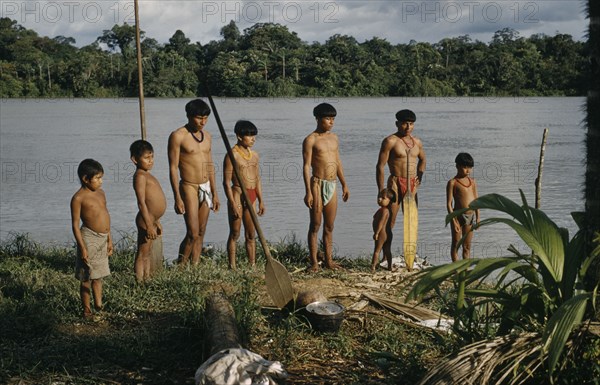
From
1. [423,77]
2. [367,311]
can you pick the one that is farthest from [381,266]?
[423,77]

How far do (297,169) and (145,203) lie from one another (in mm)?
12537

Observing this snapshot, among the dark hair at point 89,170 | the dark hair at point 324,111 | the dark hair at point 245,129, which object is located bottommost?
the dark hair at point 89,170

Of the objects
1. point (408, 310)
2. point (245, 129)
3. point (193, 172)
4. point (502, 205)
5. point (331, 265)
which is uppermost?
point (245, 129)

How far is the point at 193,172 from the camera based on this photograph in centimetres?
730

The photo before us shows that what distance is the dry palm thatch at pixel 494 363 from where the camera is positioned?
11.4ft

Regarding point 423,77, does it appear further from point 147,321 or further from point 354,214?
point 147,321

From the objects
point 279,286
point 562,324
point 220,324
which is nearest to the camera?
point 562,324

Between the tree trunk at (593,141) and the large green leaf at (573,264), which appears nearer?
the tree trunk at (593,141)

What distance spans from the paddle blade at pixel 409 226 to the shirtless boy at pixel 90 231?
3.38 metres

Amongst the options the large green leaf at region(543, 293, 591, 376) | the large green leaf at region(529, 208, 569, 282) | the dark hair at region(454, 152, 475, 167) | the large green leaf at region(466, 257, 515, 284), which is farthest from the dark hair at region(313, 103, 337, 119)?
the large green leaf at region(543, 293, 591, 376)

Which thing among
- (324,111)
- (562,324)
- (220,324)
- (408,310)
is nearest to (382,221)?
(324,111)

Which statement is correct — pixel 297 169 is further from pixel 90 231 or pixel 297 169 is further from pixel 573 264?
pixel 573 264

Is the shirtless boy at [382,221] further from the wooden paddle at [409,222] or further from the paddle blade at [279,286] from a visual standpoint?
the paddle blade at [279,286]

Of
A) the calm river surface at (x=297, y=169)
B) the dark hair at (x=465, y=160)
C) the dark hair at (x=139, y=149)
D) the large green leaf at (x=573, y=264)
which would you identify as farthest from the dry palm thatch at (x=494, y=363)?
the dark hair at (x=465, y=160)
